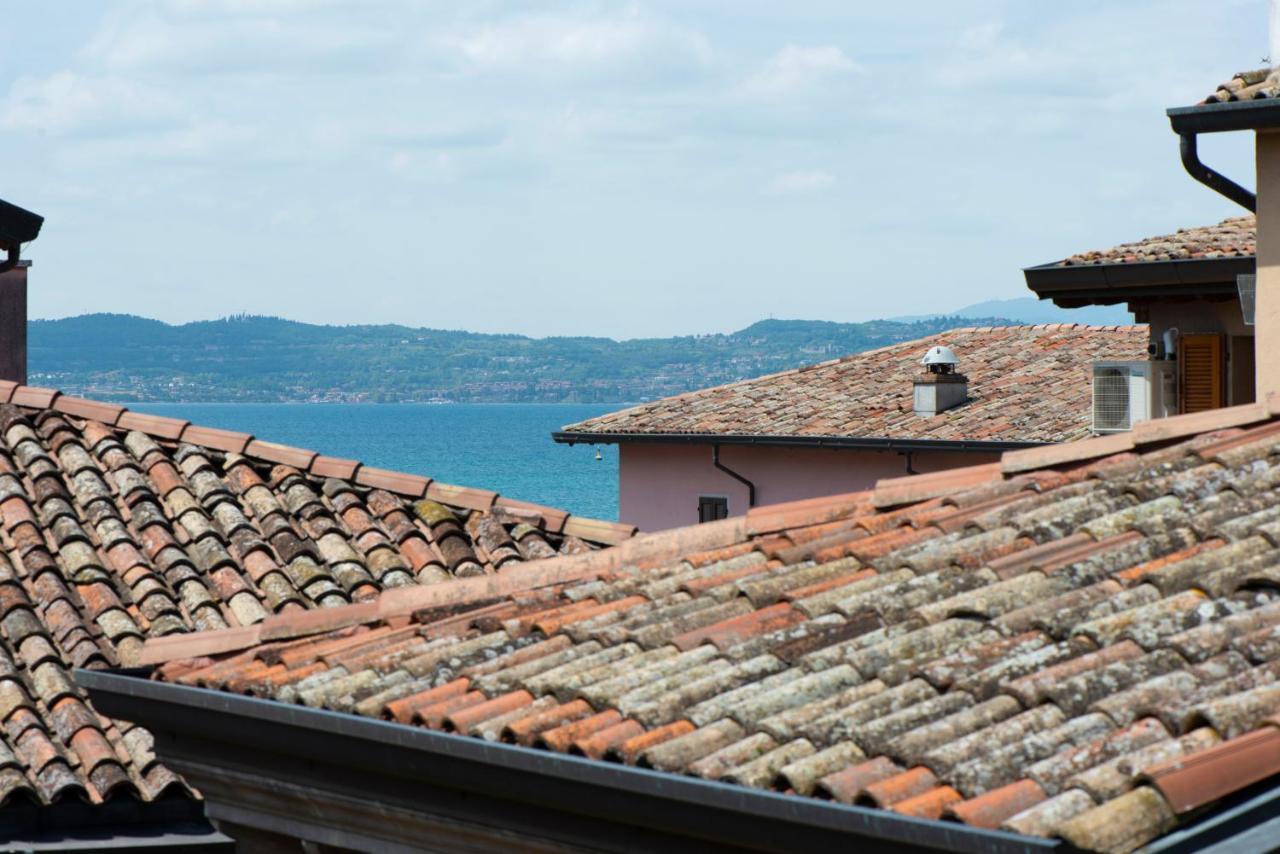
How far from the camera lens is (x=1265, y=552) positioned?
4.77m

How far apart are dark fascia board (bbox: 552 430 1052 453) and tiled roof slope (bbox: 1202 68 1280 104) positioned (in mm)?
9500

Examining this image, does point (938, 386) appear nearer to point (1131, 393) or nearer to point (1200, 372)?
point (1131, 393)

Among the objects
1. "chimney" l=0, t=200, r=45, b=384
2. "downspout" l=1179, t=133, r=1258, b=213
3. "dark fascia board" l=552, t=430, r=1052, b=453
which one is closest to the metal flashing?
"dark fascia board" l=552, t=430, r=1052, b=453

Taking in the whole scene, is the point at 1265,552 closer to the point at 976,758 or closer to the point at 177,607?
the point at 976,758

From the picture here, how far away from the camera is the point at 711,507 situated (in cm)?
2872

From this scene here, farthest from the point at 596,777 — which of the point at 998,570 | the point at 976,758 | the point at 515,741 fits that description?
the point at 998,570

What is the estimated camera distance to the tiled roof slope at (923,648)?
144 inches

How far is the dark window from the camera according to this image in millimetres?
28438

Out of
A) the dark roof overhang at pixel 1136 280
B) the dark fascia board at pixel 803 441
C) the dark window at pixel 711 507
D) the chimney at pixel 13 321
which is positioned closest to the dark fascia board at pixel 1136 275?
the dark roof overhang at pixel 1136 280

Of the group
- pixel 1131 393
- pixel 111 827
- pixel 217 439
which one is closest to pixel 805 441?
pixel 1131 393

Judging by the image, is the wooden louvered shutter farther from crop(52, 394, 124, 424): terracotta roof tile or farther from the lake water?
the lake water

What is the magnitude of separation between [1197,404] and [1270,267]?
9325mm

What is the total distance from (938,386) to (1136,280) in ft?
20.4

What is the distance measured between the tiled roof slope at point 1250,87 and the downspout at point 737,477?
16.6 meters
